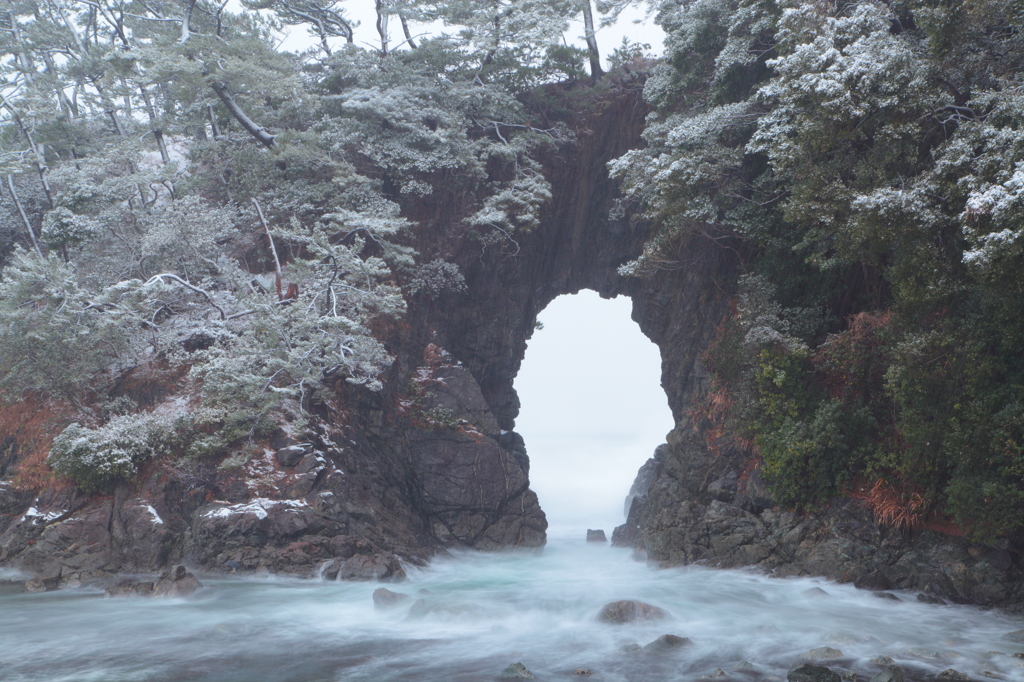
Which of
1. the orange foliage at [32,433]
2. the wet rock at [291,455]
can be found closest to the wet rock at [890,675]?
the wet rock at [291,455]

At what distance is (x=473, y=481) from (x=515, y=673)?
31.1 feet

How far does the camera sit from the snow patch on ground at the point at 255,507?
12.2 meters

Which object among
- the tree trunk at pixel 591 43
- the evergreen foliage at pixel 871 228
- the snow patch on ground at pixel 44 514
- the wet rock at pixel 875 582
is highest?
the tree trunk at pixel 591 43

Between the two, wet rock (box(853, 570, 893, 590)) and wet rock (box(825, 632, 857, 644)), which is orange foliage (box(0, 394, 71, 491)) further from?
wet rock (box(853, 570, 893, 590))

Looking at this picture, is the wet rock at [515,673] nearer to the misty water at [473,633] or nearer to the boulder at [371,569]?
the misty water at [473,633]

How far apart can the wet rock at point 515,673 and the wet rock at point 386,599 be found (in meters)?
3.24

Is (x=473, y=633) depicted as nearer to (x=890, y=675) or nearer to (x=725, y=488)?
(x=890, y=675)

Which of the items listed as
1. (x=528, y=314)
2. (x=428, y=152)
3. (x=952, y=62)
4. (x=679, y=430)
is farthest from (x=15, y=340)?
(x=952, y=62)

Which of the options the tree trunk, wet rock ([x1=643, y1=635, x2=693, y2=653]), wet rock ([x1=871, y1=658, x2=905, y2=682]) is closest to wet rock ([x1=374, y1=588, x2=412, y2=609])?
wet rock ([x1=643, y1=635, x2=693, y2=653])

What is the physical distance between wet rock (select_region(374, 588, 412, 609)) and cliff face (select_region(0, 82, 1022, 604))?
5.46 feet

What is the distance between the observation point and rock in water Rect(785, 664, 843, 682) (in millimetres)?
6371

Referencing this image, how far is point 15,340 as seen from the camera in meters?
13.2

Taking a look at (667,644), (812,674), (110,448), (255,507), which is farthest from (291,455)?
(812,674)

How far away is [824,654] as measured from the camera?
737 centimetres
